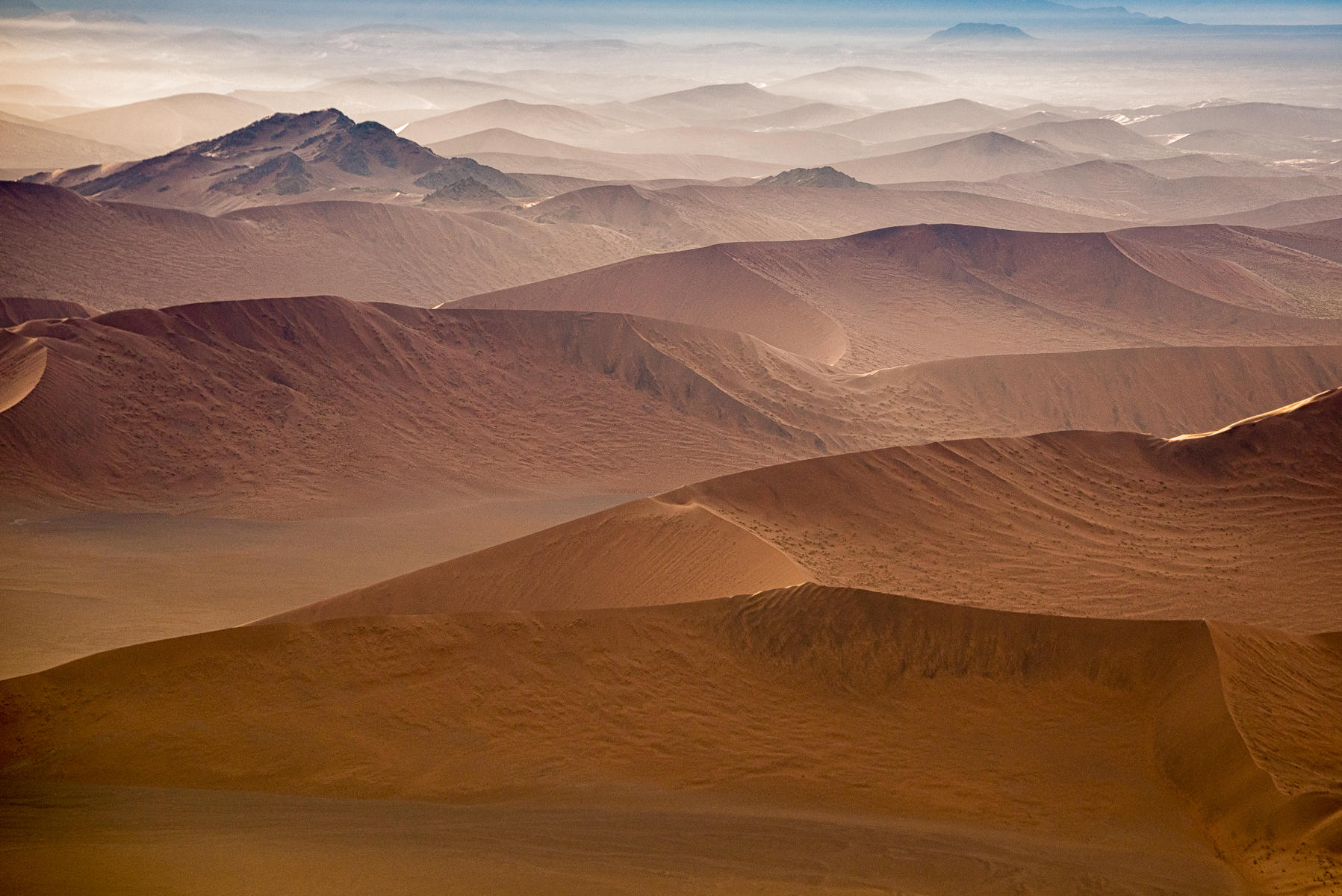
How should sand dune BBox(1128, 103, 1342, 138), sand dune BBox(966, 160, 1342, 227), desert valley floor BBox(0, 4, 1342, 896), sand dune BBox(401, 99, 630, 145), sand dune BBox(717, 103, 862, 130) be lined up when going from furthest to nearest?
1. sand dune BBox(717, 103, 862, 130)
2. sand dune BBox(1128, 103, 1342, 138)
3. sand dune BBox(401, 99, 630, 145)
4. sand dune BBox(966, 160, 1342, 227)
5. desert valley floor BBox(0, 4, 1342, 896)

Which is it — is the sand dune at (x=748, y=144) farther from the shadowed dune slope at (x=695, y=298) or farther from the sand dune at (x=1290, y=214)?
the shadowed dune slope at (x=695, y=298)

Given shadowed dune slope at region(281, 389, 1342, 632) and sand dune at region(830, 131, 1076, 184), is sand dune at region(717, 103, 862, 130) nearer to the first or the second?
sand dune at region(830, 131, 1076, 184)

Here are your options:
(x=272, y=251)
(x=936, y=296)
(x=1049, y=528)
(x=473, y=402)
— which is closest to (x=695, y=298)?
(x=936, y=296)

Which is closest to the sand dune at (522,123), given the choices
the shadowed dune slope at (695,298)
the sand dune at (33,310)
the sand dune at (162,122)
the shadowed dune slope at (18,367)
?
the sand dune at (162,122)

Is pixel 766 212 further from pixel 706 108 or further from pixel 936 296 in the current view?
pixel 706 108

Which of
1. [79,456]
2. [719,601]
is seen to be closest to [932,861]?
[719,601]

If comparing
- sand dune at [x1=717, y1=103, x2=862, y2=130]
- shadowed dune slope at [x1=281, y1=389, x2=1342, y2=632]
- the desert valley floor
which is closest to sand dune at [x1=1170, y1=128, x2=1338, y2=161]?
sand dune at [x1=717, y1=103, x2=862, y2=130]
